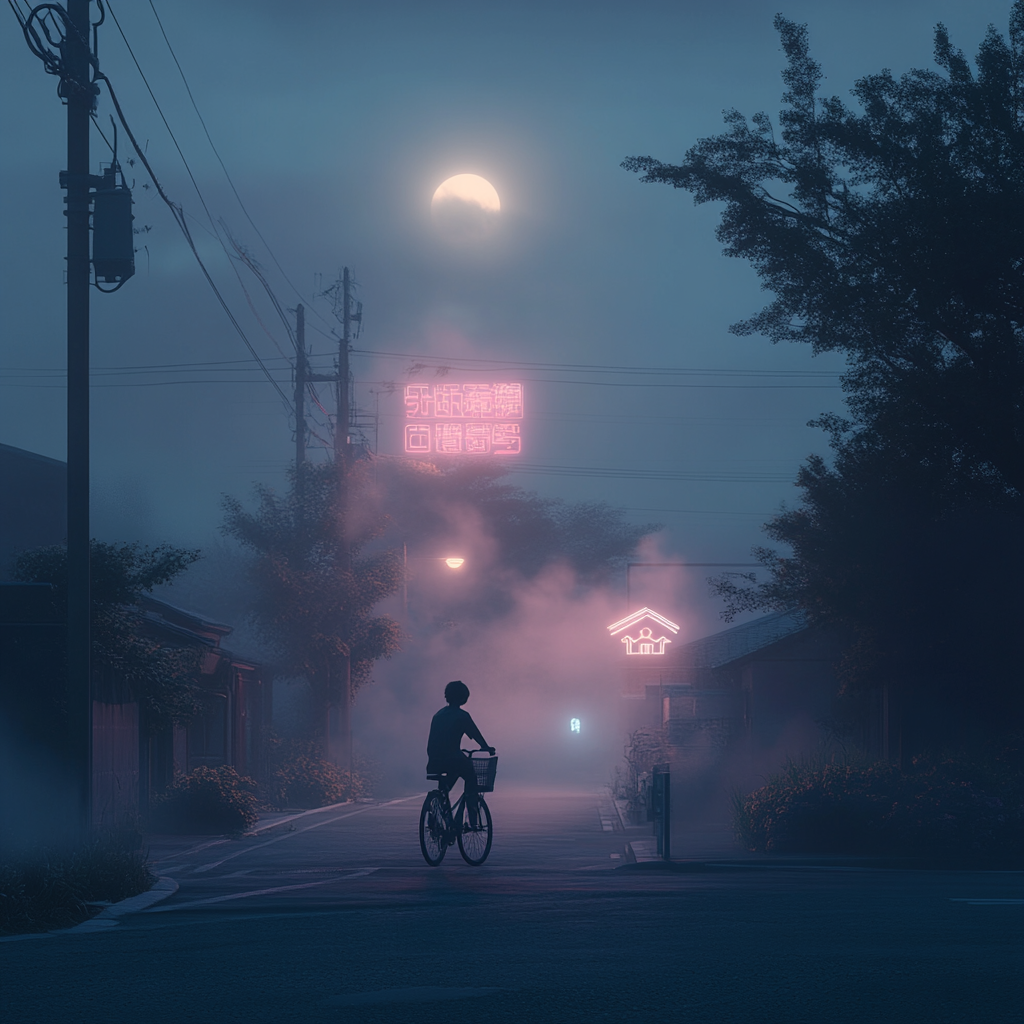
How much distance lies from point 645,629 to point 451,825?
37.6m

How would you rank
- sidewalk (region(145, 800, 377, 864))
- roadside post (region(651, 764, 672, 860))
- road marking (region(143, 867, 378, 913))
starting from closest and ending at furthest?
road marking (region(143, 867, 378, 913)) < roadside post (region(651, 764, 672, 860)) < sidewalk (region(145, 800, 377, 864))

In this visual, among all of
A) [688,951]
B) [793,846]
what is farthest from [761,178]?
[688,951]

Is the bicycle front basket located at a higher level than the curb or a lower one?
higher

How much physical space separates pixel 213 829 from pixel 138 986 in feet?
52.2

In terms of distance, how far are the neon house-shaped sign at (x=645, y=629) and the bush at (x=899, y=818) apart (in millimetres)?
32310

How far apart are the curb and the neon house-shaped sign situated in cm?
3915

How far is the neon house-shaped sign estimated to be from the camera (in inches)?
2020

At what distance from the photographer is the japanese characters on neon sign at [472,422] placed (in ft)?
178

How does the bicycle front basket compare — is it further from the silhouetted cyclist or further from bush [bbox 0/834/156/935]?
bush [bbox 0/834/156/935]

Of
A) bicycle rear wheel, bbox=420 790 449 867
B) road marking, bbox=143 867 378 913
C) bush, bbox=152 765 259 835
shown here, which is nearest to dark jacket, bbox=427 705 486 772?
bicycle rear wheel, bbox=420 790 449 867

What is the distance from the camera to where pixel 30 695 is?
18297 mm

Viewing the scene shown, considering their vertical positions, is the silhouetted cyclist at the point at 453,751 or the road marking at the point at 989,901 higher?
the silhouetted cyclist at the point at 453,751

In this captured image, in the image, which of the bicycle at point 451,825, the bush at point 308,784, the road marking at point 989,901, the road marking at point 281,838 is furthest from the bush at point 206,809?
the road marking at point 989,901

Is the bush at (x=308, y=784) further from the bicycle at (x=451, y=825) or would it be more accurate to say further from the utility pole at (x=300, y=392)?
the bicycle at (x=451, y=825)
